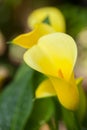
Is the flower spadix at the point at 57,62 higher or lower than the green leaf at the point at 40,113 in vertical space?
higher

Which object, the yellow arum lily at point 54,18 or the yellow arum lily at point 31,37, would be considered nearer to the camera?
the yellow arum lily at point 31,37

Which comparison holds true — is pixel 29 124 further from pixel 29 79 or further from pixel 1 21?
pixel 1 21

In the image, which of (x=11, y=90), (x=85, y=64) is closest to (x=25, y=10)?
(x=85, y=64)

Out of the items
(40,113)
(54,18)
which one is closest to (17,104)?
(40,113)

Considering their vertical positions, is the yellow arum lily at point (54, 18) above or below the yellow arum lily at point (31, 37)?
below

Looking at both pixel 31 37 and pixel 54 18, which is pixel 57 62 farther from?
pixel 54 18

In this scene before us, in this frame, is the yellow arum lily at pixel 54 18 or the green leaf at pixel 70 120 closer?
the green leaf at pixel 70 120
